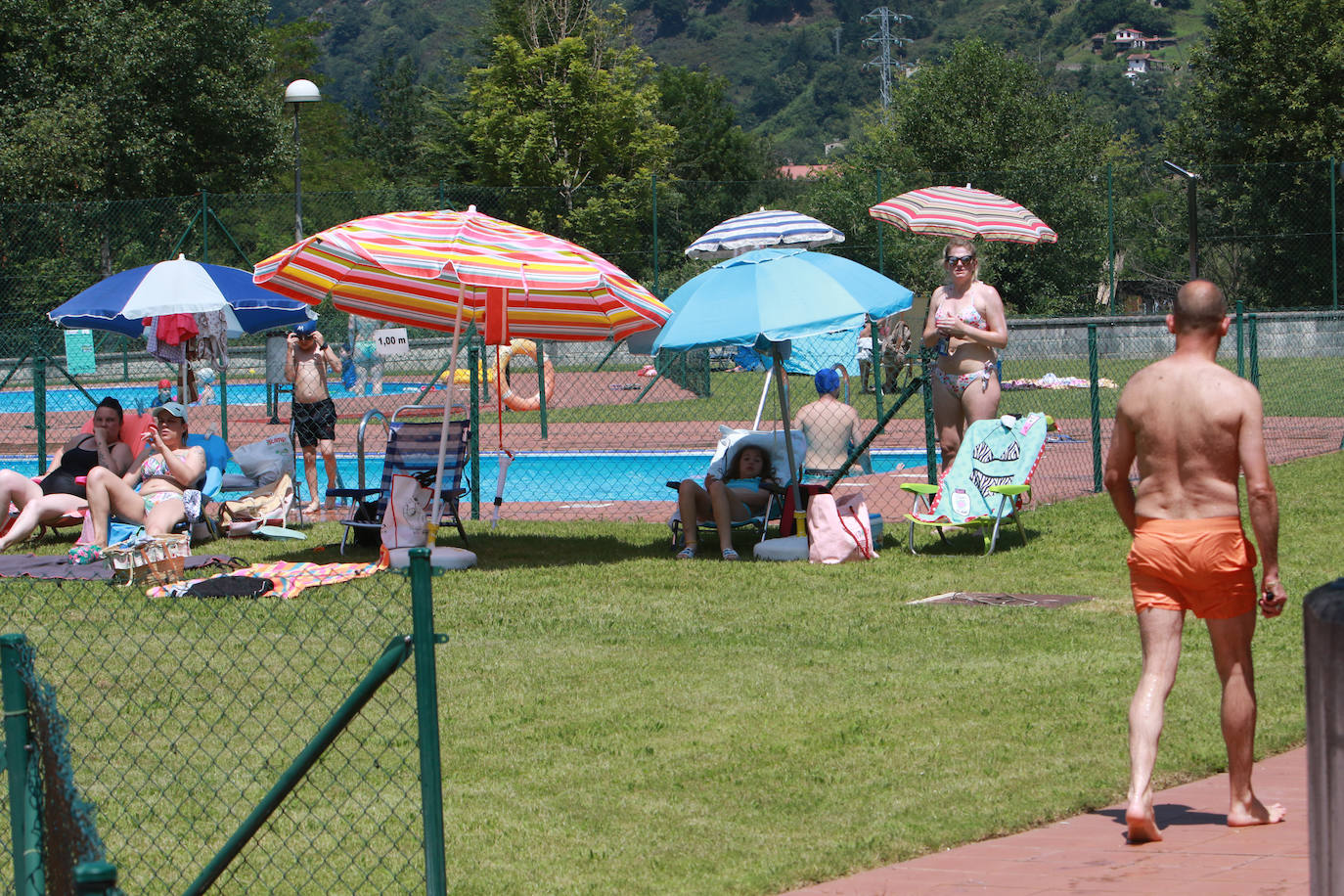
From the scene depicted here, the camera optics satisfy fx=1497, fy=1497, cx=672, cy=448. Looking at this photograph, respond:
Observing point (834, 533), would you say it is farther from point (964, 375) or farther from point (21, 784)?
point (21, 784)

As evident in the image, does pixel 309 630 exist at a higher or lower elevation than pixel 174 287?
lower

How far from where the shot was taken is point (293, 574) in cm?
870

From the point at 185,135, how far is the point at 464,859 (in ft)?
112

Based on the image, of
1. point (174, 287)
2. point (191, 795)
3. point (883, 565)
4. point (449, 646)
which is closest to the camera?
point (191, 795)

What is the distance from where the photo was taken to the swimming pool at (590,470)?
14.4m

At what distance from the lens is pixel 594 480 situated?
49.4 ft

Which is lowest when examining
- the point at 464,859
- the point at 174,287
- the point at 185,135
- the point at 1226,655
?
the point at 464,859

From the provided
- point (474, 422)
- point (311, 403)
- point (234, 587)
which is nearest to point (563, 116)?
point (311, 403)

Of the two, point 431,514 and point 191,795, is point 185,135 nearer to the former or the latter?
point 431,514

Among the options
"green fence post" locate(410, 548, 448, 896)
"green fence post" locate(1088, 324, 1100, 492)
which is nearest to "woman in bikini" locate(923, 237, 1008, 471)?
"green fence post" locate(1088, 324, 1100, 492)

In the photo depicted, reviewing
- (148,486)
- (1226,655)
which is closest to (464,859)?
(1226,655)

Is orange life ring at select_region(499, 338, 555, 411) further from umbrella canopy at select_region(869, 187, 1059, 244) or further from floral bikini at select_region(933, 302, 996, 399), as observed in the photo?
floral bikini at select_region(933, 302, 996, 399)

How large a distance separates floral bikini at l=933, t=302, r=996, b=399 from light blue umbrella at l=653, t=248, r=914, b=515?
38 cm

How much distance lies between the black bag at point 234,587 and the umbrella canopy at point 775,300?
2710 millimetres
